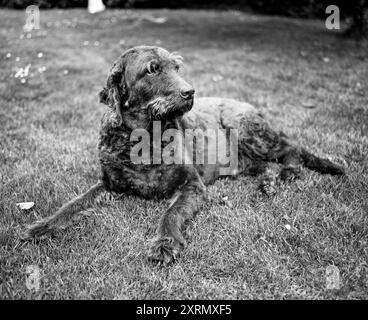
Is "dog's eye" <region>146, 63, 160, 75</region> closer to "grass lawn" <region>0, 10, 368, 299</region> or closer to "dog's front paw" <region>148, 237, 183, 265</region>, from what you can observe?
"grass lawn" <region>0, 10, 368, 299</region>

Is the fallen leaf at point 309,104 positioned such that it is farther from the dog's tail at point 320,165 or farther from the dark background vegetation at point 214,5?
the dark background vegetation at point 214,5

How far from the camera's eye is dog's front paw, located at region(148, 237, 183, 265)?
2.71 meters

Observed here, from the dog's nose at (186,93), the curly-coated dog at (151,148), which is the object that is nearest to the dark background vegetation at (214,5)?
the curly-coated dog at (151,148)

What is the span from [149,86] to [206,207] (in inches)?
49.9

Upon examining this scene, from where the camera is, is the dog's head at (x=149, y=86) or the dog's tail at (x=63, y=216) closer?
the dog's tail at (x=63, y=216)

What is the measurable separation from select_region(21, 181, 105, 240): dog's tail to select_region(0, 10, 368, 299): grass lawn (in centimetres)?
8

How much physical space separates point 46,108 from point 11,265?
157 inches

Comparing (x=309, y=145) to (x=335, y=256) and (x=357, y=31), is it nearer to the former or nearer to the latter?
(x=335, y=256)

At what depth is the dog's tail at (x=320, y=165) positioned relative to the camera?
4.01m

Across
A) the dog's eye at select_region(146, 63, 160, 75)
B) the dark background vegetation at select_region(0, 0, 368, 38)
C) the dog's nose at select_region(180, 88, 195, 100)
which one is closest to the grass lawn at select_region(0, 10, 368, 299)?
the dog's nose at select_region(180, 88, 195, 100)

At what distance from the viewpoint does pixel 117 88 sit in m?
3.35

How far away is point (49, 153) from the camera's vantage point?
4.62 meters

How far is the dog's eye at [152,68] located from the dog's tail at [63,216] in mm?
1234
